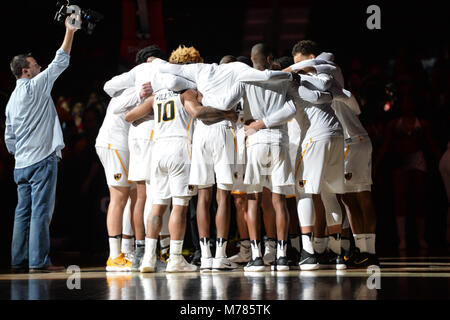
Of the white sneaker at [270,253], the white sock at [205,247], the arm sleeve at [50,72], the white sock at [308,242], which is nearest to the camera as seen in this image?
the white sock at [308,242]

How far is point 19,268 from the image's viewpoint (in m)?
6.05

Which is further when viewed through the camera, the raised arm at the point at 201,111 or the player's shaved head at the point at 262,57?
the player's shaved head at the point at 262,57

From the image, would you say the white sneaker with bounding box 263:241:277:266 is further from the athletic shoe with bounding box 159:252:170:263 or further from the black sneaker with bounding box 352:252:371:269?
the athletic shoe with bounding box 159:252:170:263

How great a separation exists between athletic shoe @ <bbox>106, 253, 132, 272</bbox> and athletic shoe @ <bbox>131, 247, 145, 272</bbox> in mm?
44

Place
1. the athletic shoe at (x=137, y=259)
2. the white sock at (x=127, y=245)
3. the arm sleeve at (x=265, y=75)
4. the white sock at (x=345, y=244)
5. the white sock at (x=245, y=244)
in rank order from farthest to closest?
the white sock at (x=245, y=244), the white sock at (x=345, y=244), the white sock at (x=127, y=245), the athletic shoe at (x=137, y=259), the arm sleeve at (x=265, y=75)

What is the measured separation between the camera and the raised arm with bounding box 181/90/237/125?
17.9ft

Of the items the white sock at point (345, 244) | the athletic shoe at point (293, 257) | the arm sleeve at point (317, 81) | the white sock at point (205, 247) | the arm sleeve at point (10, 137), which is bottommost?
the athletic shoe at point (293, 257)

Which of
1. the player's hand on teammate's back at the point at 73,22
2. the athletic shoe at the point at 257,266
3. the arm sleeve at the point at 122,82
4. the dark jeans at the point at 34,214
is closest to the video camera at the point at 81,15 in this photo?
the player's hand on teammate's back at the point at 73,22

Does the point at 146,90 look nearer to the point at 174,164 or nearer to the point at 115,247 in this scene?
the point at 174,164

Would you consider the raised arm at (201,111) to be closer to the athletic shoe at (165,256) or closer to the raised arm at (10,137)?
the athletic shoe at (165,256)

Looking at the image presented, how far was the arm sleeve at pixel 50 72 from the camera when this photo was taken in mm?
6016

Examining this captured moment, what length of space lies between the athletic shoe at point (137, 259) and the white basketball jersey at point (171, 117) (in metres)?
1.11
